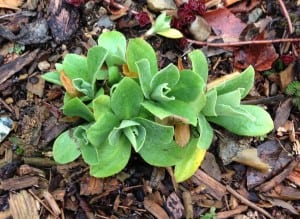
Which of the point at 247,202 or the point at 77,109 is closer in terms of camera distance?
the point at 77,109

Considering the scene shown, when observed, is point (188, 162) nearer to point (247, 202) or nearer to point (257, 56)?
point (247, 202)

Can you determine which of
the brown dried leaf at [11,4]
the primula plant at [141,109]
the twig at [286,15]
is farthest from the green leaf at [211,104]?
the brown dried leaf at [11,4]

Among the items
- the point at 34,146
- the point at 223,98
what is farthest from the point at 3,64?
the point at 223,98

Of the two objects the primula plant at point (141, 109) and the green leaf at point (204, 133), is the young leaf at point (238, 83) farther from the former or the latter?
the green leaf at point (204, 133)

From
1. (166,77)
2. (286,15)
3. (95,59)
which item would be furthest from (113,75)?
(286,15)

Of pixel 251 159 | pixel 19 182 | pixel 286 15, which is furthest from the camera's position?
pixel 286 15

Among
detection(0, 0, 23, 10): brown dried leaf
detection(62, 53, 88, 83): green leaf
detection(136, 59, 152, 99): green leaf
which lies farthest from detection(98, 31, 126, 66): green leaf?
detection(0, 0, 23, 10): brown dried leaf

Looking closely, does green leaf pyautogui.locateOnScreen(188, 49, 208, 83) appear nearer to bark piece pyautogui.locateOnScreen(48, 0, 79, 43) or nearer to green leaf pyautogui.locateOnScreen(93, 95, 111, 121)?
green leaf pyautogui.locateOnScreen(93, 95, 111, 121)

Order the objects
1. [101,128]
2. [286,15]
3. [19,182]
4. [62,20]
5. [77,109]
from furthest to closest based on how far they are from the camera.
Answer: [286,15] < [62,20] < [19,182] < [77,109] < [101,128]
